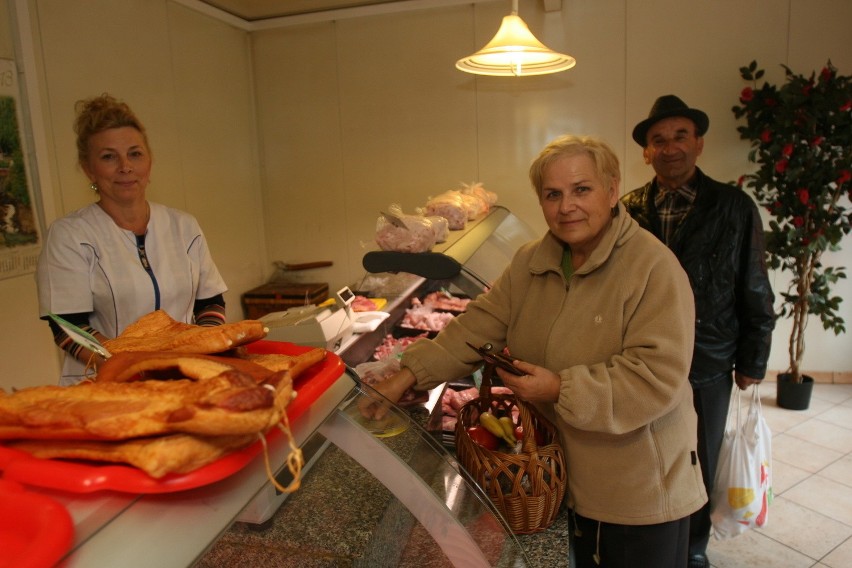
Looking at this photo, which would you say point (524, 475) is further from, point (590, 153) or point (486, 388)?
point (590, 153)

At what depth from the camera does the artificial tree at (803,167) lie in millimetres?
4160

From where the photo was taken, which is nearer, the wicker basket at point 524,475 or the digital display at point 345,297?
the wicker basket at point 524,475

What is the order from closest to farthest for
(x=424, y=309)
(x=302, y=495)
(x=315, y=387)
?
1. (x=315, y=387)
2. (x=302, y=495)
3. (x=424, y=309)

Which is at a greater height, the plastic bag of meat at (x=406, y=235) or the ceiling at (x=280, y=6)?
the ceiling at (x=280, y=6)

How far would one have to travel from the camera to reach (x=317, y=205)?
19.6ft

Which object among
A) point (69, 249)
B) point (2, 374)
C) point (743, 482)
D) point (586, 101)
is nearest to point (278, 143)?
point (586, 101)

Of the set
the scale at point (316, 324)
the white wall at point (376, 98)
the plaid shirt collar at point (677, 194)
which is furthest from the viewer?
the white wall at point (376, 98)

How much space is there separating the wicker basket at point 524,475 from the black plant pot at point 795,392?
3.94 m

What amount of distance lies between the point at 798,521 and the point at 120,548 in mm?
3798

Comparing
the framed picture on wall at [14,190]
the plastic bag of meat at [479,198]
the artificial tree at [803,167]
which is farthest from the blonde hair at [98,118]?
the artificial tree at [803,167]

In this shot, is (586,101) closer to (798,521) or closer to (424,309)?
(424,309)

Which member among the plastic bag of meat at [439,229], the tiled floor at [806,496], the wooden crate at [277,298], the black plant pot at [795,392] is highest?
the plastic bag of meat at [439,229]

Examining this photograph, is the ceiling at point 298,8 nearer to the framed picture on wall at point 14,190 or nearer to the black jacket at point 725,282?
the framed picture on wall at point 14,190

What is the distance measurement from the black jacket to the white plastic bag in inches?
8.5
